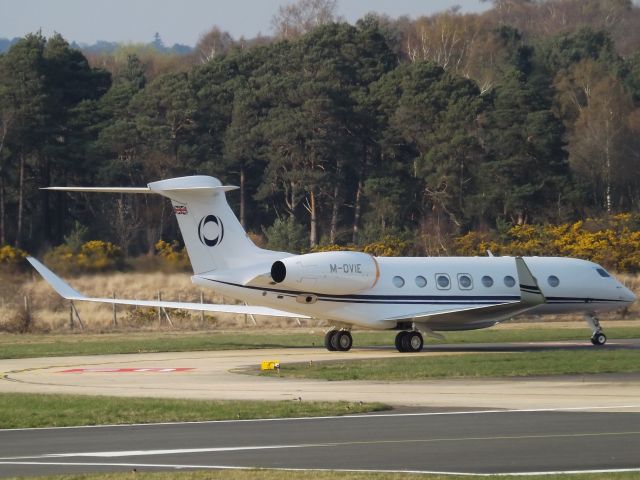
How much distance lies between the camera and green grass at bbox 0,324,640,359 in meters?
36.1

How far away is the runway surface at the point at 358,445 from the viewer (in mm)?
14797

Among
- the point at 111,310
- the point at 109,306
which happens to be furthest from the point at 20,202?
the point at 111,310

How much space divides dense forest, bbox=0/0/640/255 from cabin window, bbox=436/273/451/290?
101ft

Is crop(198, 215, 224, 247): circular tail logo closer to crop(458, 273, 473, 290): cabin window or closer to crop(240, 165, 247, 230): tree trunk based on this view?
crop(458, 273, 473, 290): cabin window

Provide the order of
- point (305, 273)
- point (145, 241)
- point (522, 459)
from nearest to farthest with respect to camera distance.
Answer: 1. point (522, 459)
2. point (305, 273)
3. point (145, 241)

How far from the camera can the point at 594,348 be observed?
33406 millimetres

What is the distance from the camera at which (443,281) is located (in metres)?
34.7

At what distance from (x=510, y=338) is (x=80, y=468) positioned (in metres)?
25.6

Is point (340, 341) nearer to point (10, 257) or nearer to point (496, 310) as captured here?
point (496, 310)

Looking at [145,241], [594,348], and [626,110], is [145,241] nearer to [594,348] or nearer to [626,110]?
[594,348]

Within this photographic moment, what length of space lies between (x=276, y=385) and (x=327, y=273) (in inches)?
308

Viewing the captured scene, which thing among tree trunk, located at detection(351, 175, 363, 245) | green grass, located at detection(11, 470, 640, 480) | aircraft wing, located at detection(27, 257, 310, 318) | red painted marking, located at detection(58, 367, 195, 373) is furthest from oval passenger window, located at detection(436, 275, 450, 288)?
tree trunk, located at detection(351, 175, 363, 245)

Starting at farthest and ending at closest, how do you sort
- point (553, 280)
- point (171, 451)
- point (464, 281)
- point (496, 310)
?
point (553, 280) → point (464, 281) → point (496, 310) → point (171, 451)

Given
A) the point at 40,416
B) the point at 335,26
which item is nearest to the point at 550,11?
the point at 335,26
